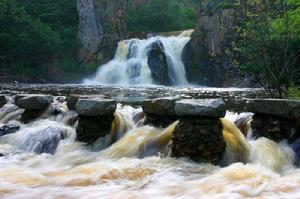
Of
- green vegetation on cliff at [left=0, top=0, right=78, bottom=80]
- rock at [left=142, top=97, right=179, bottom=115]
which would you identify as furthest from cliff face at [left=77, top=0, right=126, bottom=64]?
rock at [left=142, top=97, right=179, bottom=115]

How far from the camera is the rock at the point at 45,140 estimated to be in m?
9.94

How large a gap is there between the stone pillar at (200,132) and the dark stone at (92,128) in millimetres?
2087

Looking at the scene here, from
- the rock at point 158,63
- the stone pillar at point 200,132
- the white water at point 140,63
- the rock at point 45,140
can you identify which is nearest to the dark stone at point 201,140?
the stone pillar at point 200,132

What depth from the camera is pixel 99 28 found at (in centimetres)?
5141

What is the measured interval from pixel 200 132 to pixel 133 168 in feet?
4.56

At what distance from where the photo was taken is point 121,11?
177 ft

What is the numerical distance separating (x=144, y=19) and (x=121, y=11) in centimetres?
667

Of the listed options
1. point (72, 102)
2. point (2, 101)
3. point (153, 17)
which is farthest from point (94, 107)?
point (153, 17)

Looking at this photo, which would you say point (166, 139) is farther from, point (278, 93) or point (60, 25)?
point (60, 25)

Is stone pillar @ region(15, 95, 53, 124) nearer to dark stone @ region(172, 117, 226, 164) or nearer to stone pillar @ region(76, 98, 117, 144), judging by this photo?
stone pillar @ region(76, 98, 117, 144)

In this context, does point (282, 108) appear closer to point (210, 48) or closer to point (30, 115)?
point (30, 115)

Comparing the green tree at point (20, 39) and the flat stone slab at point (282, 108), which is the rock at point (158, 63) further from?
the flat stone slab at point (282, 108)

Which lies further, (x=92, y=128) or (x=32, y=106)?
(x=32, y=106)

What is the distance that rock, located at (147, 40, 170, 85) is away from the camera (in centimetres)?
3925
